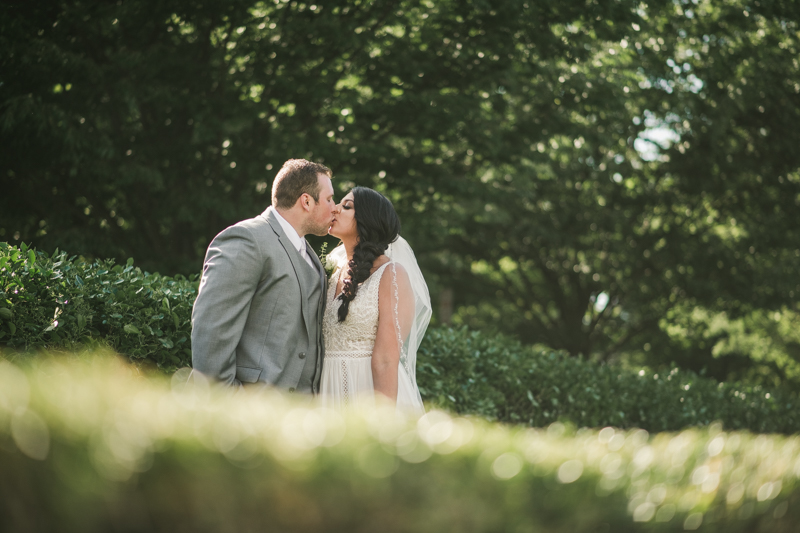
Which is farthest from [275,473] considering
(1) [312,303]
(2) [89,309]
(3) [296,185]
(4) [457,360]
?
(4) [457,360]

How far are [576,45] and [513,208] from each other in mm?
6289

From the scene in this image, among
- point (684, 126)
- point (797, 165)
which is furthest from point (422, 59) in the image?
point (797, 165)

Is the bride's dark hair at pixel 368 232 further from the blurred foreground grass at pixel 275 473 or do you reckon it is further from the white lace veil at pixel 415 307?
the blurred foreground grass at pixel 275 473

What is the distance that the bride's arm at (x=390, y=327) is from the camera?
3.83 m

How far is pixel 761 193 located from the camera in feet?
45.5

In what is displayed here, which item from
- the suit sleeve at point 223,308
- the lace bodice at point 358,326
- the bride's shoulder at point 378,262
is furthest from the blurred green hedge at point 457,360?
the bride's shoulder at point 378,262

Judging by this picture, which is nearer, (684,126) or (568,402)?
(568,402)

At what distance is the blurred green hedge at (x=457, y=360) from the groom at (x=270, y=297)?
3.32ft

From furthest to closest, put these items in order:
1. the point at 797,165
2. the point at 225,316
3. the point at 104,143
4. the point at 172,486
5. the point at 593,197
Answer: the point at 593,197 → the point at 797,165 → the point at 104,143 → the point at 225,316 → the point at 172,486

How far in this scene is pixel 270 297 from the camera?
363cm

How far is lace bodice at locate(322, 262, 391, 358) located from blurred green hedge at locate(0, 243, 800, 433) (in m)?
1.10

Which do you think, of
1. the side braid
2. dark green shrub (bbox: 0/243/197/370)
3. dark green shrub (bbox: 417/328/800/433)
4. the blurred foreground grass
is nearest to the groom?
the side braid

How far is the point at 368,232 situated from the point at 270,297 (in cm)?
93

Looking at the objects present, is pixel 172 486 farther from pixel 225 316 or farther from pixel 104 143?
pixel 104 143
